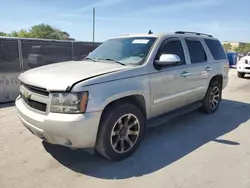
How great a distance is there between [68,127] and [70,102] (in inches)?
11.6

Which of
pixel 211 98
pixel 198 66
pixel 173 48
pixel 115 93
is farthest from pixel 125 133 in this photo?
pixel 211 98

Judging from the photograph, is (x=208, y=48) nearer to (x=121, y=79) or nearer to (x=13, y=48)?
(x=121, y=79)

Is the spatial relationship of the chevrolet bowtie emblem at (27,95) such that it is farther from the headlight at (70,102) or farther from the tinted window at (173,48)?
the tinted window at (173,48)

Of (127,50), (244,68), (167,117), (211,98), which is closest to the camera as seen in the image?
(127,50)

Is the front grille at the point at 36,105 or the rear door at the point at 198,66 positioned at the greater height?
the rear door at the point at 198,66

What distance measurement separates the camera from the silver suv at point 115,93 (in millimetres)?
2947

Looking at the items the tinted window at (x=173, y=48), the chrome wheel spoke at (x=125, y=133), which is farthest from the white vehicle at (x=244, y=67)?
the chrome wheel spoke at (x=125, y=133)

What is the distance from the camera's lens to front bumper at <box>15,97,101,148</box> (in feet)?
9.48

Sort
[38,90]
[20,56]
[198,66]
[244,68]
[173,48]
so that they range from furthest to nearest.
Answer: [244,68], [20,56], [198,66], [173,48], [38,90]

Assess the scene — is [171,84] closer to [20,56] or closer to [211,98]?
[211,98]

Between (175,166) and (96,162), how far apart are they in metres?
1.10

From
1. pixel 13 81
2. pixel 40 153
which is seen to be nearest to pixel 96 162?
pixel 40 153

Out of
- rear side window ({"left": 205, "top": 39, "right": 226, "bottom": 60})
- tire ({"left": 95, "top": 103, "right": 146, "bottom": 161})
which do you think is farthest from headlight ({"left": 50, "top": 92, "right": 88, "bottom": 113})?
rear side window ({"left": 205, "top": 39, "right": 226, "bottom": 60})

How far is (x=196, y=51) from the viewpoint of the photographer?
5.08 m
